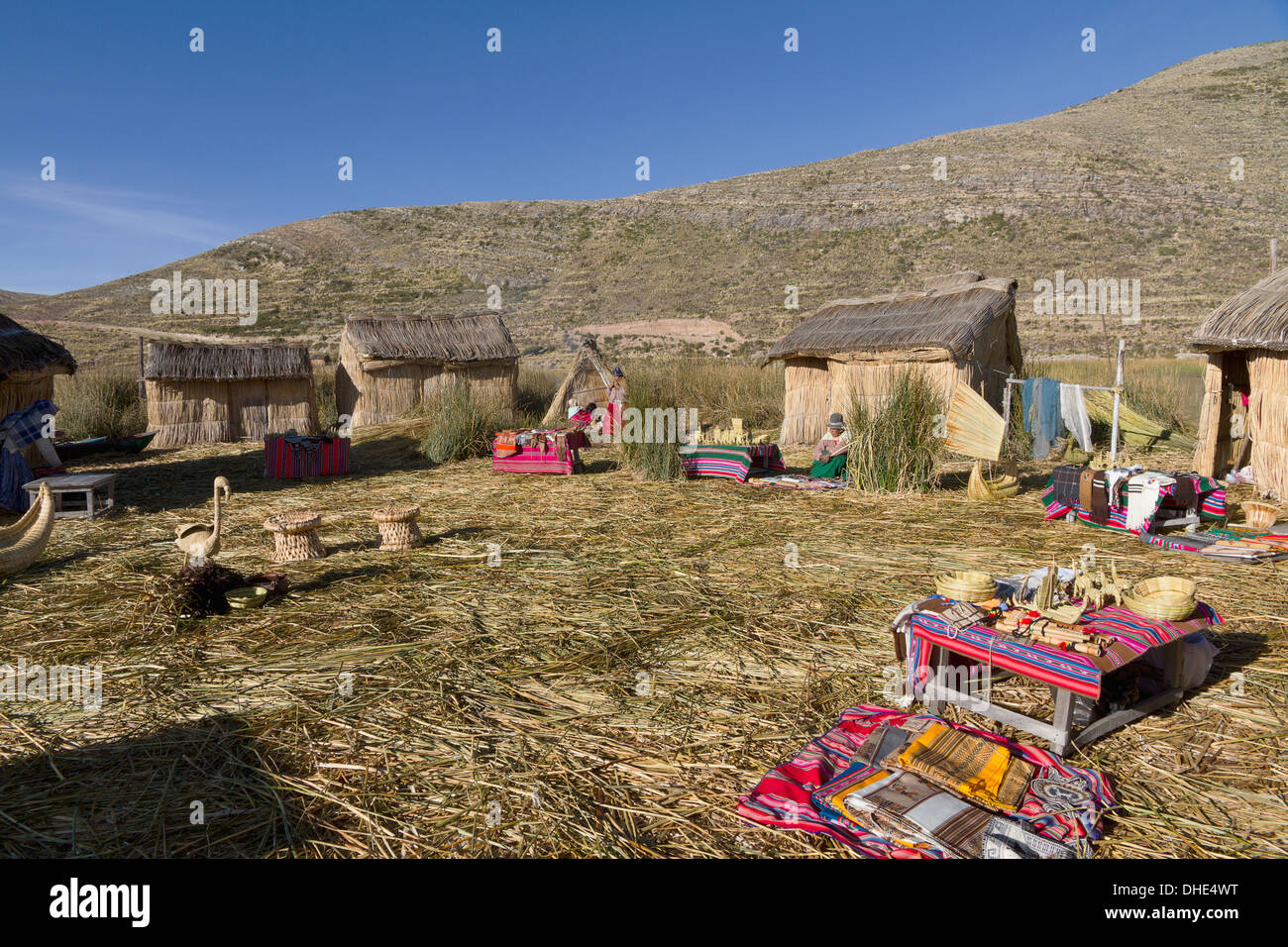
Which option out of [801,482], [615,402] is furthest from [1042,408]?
[615,402]

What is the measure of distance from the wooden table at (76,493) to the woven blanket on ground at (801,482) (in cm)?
669

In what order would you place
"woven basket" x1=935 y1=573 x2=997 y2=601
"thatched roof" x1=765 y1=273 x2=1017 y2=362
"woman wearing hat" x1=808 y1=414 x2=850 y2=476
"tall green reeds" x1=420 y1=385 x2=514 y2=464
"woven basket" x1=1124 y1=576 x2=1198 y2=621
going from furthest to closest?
1. "tall green reeds" x1=420 y1=385 x2=514 y2=464
2. "thatched roof" x1=765 y1=273 x2=1017 y2=362
3. "woman wearing hat" x1=808 y1=414 x2=850 y2=476
4. "woven basket" x1=935 y1=573 x2=997 y2=601
5. "woven basket" x1=1124 y1=576 x2=1198 y2=621

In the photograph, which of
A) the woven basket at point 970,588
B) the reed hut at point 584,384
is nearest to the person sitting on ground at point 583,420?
the reed hut at point 584,384

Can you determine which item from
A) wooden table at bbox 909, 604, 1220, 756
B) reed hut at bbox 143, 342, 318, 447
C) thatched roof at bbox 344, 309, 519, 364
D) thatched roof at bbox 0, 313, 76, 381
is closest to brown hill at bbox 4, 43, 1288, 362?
thatched roof at bbox 344, 309, 519, 364

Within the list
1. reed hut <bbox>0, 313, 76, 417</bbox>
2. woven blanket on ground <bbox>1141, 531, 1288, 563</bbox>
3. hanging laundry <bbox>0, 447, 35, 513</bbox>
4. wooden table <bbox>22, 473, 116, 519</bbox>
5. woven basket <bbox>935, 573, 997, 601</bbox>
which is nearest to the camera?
woven basket <bbox>935, 573, 997, 601</bbox>

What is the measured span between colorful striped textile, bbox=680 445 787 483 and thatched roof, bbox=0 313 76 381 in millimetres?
7332

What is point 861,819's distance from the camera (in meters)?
2.54

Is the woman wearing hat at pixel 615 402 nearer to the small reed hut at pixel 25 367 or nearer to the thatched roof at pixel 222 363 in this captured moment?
the thatched roof at pixel 222 363

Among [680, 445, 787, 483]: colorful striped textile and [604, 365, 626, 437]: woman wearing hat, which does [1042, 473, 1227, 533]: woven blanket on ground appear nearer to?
[680, 445, 787, 483]: colorful striped textile

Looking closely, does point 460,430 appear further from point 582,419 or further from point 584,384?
point 584,384

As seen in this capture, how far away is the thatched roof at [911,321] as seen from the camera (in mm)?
10867

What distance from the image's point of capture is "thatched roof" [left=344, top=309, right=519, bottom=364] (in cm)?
1456
